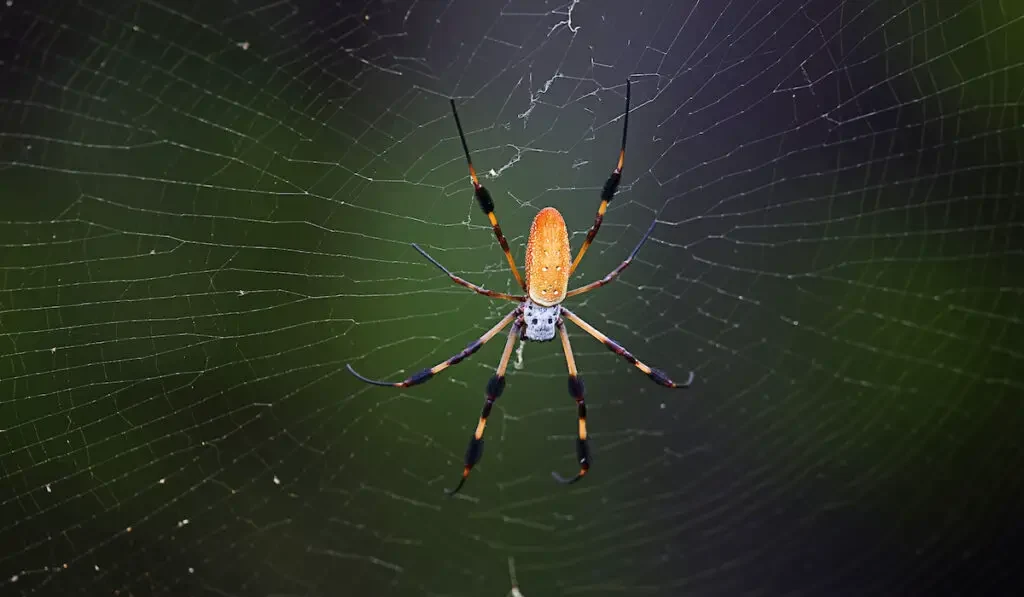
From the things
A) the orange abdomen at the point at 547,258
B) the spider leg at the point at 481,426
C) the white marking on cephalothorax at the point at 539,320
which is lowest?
the spider leg at the point at 481,426

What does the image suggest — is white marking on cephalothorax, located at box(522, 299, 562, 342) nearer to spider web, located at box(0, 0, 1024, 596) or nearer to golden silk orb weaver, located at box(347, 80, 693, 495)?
golden silk orb weaver, located at box(347, 80, 693, 495)

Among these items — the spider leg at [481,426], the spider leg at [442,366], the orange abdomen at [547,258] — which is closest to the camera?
the orange abdomen at [547,258]

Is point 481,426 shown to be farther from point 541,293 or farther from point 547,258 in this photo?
point 547,258

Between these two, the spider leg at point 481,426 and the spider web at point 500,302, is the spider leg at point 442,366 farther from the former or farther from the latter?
the spider web at point 500,302

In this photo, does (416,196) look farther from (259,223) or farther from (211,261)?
(211,261)

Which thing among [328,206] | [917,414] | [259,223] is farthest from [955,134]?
[259,223]

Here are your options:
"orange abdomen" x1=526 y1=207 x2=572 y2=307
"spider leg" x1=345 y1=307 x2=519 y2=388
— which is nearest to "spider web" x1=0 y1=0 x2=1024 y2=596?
"spider leg" x1=345 y1=307 x2=519 y2=388

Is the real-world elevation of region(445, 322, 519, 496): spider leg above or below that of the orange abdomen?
below

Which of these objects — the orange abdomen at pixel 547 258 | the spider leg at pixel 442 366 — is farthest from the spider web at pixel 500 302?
the orange abdomen at pixel 547 258
